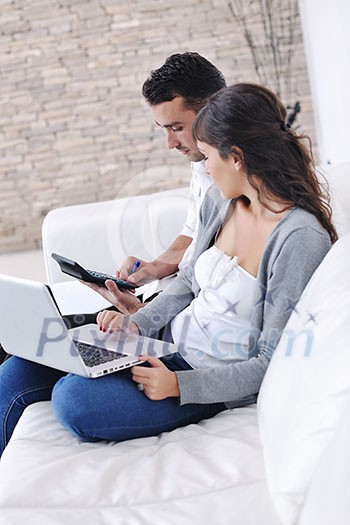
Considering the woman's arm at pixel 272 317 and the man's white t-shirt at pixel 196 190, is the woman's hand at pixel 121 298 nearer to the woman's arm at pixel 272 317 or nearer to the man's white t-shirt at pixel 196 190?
the man's white t-shirt at pixel 196 190

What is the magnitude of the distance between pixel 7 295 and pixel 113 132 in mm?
4075

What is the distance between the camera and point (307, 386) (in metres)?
1.14

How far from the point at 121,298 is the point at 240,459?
2.66ft

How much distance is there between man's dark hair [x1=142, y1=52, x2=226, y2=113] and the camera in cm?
211

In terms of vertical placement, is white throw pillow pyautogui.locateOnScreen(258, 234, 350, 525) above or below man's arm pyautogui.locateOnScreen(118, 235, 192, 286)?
above

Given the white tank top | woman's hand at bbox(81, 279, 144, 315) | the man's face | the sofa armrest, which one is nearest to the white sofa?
the white tank top

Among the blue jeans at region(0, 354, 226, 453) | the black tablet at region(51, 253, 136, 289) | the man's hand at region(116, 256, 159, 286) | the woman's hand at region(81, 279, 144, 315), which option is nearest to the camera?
the blue jeans at region(0, 354, 226, 453)

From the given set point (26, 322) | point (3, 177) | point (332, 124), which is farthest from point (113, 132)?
point (26, 322)

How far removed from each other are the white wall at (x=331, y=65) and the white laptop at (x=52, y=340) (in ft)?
6.32

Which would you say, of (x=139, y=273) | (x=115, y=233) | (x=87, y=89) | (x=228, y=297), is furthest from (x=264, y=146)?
(x=87, y=89)

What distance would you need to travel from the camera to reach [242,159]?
1592 millimetres

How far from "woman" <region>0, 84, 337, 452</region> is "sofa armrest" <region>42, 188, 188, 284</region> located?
3.00 ft

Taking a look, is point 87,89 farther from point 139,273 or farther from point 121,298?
point 121,298

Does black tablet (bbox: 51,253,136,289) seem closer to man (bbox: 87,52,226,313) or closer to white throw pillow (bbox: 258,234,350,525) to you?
man (bbox: 87,52,226,313)
